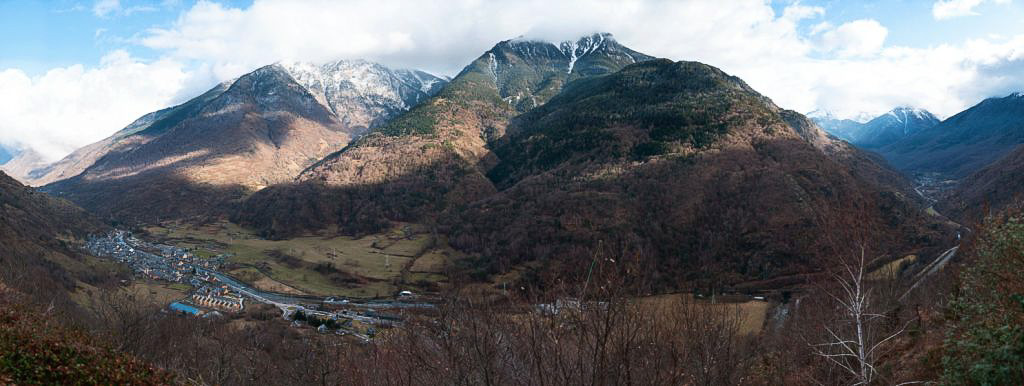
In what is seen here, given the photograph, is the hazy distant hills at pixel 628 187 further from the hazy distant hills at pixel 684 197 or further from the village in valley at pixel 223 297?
the village in valley at pixel 223 297

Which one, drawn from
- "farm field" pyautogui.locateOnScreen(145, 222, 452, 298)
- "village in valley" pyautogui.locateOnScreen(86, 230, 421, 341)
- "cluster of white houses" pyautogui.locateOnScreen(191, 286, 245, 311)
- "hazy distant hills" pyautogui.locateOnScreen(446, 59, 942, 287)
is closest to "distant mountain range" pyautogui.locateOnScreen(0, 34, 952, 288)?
"hazy distant hills" pyautogui.locateOnScreen(446, 59, 942, 287)

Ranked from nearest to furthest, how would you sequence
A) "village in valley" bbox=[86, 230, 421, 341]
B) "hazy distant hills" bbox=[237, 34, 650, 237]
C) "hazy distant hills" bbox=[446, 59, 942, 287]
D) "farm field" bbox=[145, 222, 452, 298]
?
"village in valley" bbox=[86, 230, 421, 341] < "hazy distant hills" bbox=[446, 59, 942, 287] < "farm field" bbox=[145, 222, 452, 298] < "hazy distant hills" bbox=[237, 34, 650, 237]

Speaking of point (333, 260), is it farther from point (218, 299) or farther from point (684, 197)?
point (684, 197)

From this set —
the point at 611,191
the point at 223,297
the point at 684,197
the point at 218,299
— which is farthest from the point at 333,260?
the point at 684,197

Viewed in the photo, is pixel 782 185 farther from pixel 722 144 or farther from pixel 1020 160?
pixel 1020 160

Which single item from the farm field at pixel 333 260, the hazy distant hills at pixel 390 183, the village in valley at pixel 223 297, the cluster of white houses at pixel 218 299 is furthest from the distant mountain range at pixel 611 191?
the cluster of white houses at pixel 218 299

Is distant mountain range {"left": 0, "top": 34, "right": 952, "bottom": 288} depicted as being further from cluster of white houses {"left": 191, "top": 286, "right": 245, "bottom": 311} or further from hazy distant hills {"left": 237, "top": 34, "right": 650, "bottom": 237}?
cluster of white houses {"left": 191, "top": 286, "right": 245, "bottom": 311}

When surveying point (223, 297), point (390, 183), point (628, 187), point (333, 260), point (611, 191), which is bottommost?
point (223, 297)

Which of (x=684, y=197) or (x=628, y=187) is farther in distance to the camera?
(x=628, y=187)

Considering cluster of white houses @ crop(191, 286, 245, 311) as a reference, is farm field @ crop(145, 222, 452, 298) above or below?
above

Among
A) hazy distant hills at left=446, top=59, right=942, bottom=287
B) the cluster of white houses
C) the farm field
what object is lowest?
the cluster of white houses

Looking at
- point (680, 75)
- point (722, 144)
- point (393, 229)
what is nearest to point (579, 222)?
point (722, 144)

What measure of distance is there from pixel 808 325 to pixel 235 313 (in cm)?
6893

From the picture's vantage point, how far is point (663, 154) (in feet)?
356
